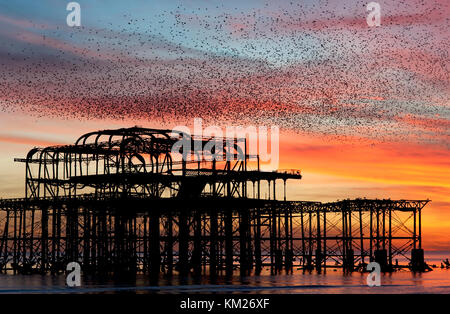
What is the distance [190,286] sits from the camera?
5469cm

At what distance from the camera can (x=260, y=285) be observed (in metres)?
55.8

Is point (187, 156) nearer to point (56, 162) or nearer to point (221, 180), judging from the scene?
point (221, 180)

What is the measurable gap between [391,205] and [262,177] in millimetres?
12766

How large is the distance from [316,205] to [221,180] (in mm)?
13576

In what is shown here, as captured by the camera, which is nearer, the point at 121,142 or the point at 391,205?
the point at 121,142

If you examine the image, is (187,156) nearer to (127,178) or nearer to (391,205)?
(127,178)
